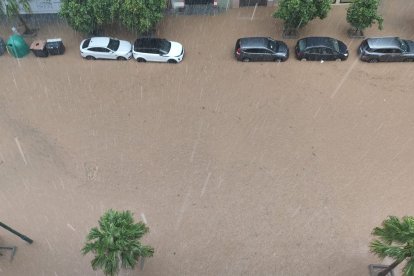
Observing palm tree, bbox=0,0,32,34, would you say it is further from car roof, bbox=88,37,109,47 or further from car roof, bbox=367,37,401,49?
car roof, bbox=367,37,401,49

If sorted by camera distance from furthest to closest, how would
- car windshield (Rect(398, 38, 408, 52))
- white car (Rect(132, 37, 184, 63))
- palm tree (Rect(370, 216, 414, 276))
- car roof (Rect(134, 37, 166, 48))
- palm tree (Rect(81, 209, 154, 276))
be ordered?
car roof (Rect(134, 37, 166, 48)), white car (Rect(132, 37, 184, 63)), car windshield (Rect(398, 38, 408, 52)), palm tree (Rect(81, 209, 154, 276)), palm tree (Rect(370, 216, 414, 276))

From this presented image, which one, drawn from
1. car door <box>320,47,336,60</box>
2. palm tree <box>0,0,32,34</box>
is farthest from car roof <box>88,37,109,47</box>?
car door <box>320,47,336,60</box>

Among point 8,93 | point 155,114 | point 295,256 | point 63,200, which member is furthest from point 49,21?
point 295,256

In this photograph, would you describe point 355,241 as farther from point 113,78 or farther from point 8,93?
point 8,93

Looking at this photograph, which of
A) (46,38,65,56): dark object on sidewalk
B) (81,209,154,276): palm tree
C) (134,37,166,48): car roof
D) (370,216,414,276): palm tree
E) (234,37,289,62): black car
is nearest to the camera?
(370,216,414,276): palm tree

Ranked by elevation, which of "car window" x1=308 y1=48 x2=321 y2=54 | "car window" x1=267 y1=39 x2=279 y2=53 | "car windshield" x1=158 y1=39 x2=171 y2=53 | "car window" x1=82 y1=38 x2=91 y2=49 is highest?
"car window" x1=308 y1=48 x2=321 y2=54

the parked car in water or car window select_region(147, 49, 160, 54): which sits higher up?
the parked car in water
